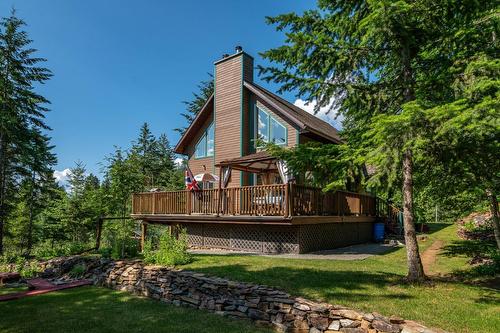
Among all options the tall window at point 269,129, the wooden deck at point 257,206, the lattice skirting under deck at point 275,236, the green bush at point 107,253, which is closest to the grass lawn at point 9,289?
the green bush at point 107,253

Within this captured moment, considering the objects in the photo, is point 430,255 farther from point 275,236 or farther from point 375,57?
point 375,57

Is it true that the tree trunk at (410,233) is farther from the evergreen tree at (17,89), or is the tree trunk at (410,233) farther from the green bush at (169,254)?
the evergreen tree at (17,89)

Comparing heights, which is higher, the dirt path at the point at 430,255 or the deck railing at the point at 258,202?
the deck railing at the point at 258,202

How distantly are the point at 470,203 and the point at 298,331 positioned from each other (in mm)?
9008

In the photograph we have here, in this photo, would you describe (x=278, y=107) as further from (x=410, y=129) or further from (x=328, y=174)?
(x=410, y=129)

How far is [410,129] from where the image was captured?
17.0 feet

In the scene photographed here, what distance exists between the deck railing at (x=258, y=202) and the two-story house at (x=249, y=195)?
0.11 ft

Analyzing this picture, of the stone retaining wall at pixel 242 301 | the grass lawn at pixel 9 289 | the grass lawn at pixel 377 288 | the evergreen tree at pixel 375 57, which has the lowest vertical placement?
the grass lawn at pixel 9 289

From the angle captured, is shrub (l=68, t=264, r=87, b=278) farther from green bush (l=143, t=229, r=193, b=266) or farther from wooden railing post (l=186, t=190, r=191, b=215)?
wooden railing post (l=186, t=190, r=191, b=215)

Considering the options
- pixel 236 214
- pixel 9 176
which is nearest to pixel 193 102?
pixel 9 176

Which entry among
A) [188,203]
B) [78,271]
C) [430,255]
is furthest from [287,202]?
[78,271]

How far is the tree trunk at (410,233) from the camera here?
6703 mm

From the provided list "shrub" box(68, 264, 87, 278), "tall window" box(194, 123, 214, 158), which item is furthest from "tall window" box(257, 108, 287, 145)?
"shrub" box(68, 264, 87, 278)

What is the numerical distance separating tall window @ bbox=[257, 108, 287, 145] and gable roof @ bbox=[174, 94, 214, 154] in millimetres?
3401
